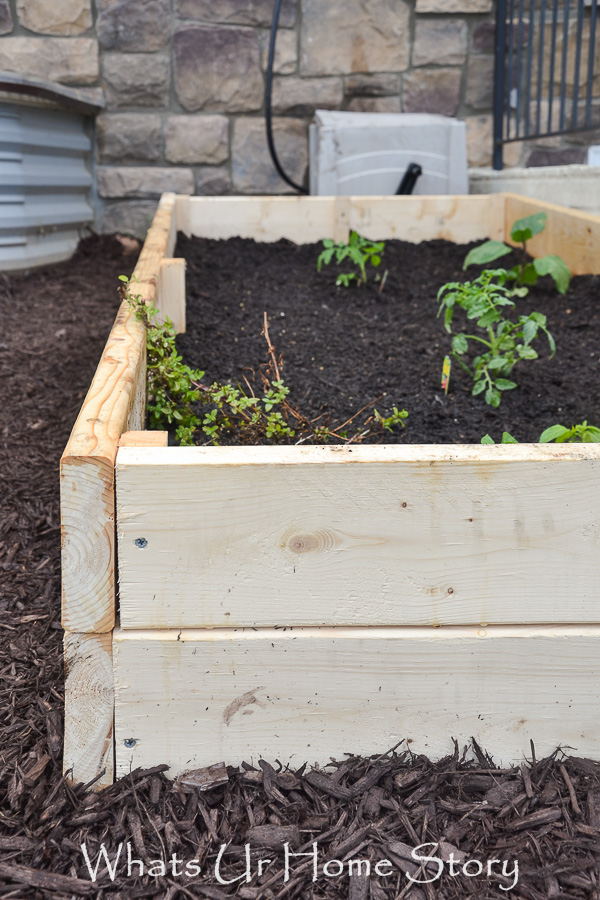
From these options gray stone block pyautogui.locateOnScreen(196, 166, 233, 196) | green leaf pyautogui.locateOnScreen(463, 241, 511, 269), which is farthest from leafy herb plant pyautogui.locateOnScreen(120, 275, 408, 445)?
gray stone block pyautogui.locateOnScreen(196, 166, 233, 196)

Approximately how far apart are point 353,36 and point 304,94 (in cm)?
40

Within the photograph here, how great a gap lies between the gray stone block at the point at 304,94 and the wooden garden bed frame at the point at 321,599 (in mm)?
3822

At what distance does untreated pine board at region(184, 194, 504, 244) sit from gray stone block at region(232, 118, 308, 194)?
1038 mm

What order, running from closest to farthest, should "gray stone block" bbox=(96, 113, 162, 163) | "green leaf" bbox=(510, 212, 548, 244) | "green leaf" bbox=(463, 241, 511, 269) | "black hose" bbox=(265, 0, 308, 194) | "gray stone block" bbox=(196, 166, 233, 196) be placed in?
"green leaf" bbox=(463, 241, 511, 269) < "green leaf" bbox=(510, 212, 548, 244) < "black hose" bbox=(265, 0, 308, 194) < "gray stone block" bbox=(96, 113, 162, 163) < "gray stone block" bbox=(196, 166, 233, 196)

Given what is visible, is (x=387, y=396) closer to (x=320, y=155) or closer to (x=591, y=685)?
(x=591, y=685)

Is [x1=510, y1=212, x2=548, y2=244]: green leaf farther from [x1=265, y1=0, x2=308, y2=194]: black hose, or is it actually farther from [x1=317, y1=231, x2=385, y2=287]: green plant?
[x1=265, y1=0, x2=308, y2=194]: black hose

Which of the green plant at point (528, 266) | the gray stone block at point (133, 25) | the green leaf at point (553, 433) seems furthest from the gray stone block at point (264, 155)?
the green leaf at point (553, 433)

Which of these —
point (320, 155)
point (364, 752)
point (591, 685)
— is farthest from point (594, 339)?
point (320, 155)

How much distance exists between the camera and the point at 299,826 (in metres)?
1.09

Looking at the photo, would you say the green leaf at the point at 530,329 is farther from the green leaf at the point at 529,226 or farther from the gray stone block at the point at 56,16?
the gray stone block at the point at 56,16

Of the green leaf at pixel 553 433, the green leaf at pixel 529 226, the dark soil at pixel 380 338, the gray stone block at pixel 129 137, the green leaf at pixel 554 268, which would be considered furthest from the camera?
the gray stone block at pixel 129 137

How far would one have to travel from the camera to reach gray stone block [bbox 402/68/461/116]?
459cm

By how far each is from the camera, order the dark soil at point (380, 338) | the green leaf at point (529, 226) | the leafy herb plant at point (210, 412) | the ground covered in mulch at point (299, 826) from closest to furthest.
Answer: the ground covered in mulch at point (299, 826)
the leafy herb plant at point (210, 412)
the dark soil at point (380, 338)
the green leaf at point (529, 226)

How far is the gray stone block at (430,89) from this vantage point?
4586mm
